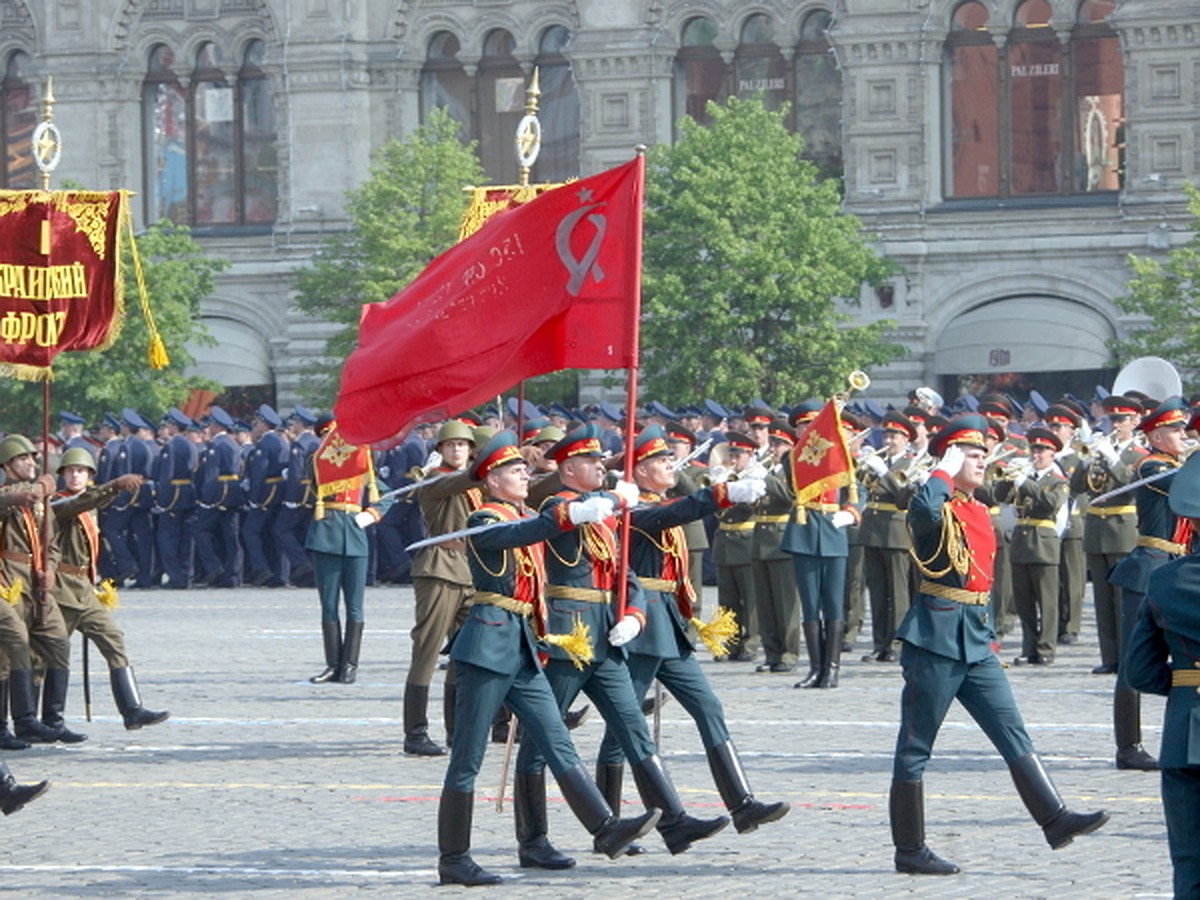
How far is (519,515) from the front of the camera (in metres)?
11.4

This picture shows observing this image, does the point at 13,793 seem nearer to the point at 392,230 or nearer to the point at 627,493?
the point at 627,493

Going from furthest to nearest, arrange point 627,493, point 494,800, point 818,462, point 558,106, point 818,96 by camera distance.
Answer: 1. point 558,106
2. point 818,96
3. point 818,462
4. point 494,800
5. point 627,493

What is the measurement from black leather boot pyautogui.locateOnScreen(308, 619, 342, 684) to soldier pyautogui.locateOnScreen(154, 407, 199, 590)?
→ 35.4ft

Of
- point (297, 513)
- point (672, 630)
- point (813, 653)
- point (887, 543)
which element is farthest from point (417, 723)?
point (297, 513)

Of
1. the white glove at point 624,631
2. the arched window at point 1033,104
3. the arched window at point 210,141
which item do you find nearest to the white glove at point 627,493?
the white glove at point 624,631

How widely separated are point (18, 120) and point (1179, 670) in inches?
→ 1547

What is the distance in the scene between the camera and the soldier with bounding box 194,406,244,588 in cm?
2900

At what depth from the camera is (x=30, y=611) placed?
1556cm

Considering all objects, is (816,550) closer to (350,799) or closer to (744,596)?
(744,596)

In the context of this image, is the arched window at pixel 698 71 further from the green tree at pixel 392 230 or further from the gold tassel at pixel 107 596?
the gold tassel at pixel 107 596

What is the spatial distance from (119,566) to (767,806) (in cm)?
1950

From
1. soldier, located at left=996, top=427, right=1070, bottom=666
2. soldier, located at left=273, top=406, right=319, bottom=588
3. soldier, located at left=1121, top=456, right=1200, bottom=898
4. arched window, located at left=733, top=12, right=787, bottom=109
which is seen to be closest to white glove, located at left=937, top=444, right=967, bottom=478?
soldier, located at left=1121, top=456, right=1200, bottom=898

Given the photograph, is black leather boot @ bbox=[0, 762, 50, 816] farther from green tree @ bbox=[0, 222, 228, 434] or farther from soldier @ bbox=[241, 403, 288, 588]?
green tree @ bbox=[0, 222, 228, 434]

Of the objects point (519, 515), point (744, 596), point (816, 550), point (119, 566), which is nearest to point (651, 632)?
point (519, 515)
